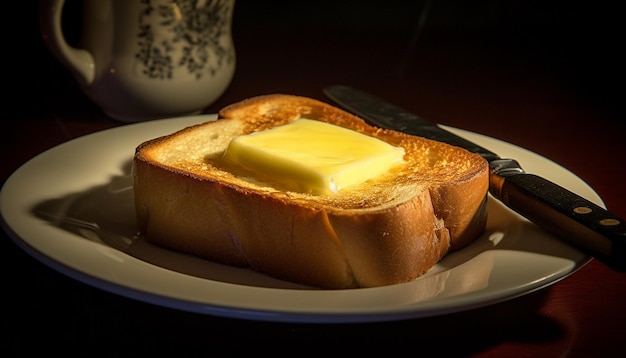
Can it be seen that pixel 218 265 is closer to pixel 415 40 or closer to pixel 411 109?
pixel 411 109

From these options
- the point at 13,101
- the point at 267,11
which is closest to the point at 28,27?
the point at 13,101

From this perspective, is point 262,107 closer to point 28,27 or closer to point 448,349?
point 448,349

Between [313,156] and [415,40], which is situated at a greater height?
[313,156]

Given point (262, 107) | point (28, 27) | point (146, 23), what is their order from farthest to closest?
point (28, 27), point (146, 23), point (262, 107)

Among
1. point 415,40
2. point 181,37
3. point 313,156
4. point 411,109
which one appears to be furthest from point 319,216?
point 415,40

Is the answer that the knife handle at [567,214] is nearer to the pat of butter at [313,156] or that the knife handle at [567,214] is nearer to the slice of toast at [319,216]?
the slice of toast at [319,216]

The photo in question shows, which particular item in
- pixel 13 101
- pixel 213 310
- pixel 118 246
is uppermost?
pixel 213 310

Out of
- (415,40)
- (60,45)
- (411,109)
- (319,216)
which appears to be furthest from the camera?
(415,40)
